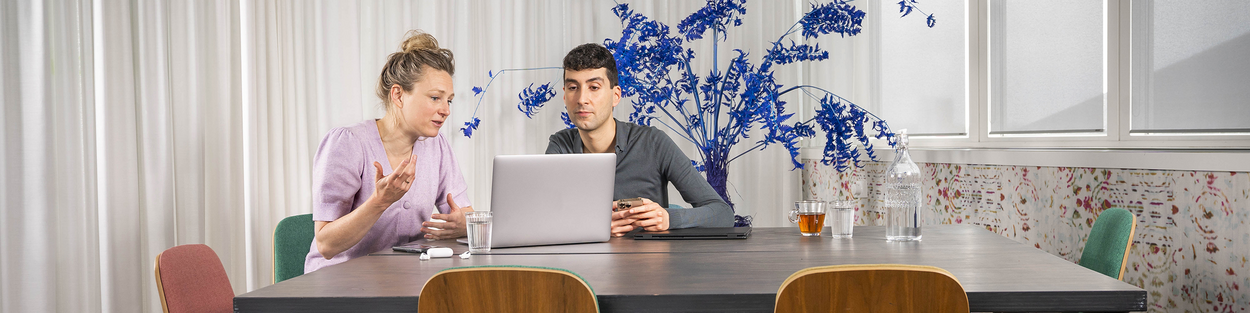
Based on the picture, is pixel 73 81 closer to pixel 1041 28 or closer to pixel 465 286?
pixel 465 286

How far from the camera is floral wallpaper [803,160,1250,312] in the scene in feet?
5.63

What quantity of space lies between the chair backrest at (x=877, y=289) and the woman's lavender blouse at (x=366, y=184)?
1.32m

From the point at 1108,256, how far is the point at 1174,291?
0.38 m

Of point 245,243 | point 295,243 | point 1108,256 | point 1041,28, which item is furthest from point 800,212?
point 245,243

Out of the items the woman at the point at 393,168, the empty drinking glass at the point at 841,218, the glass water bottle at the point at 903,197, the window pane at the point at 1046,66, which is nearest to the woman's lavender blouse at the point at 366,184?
the woman at the point at 393,168

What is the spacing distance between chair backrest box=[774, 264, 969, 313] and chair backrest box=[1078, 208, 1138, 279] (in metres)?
0.75

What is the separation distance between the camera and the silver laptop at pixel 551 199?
172cm

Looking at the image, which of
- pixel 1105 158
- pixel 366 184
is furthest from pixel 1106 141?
pixel 366 184

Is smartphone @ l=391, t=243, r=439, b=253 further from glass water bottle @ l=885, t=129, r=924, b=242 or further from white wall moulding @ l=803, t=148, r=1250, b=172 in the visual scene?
white wall moulding @ l=803, t=148, r=1250, b=172

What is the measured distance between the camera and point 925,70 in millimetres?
3189

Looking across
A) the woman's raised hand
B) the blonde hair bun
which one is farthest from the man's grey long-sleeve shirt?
the woman's raised hand

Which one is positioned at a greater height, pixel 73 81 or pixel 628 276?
pixel 73 81

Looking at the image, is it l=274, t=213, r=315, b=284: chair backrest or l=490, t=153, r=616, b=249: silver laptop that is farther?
l=274, t=213, r=315, b=284: chair backrest

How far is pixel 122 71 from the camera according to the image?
2787mm
